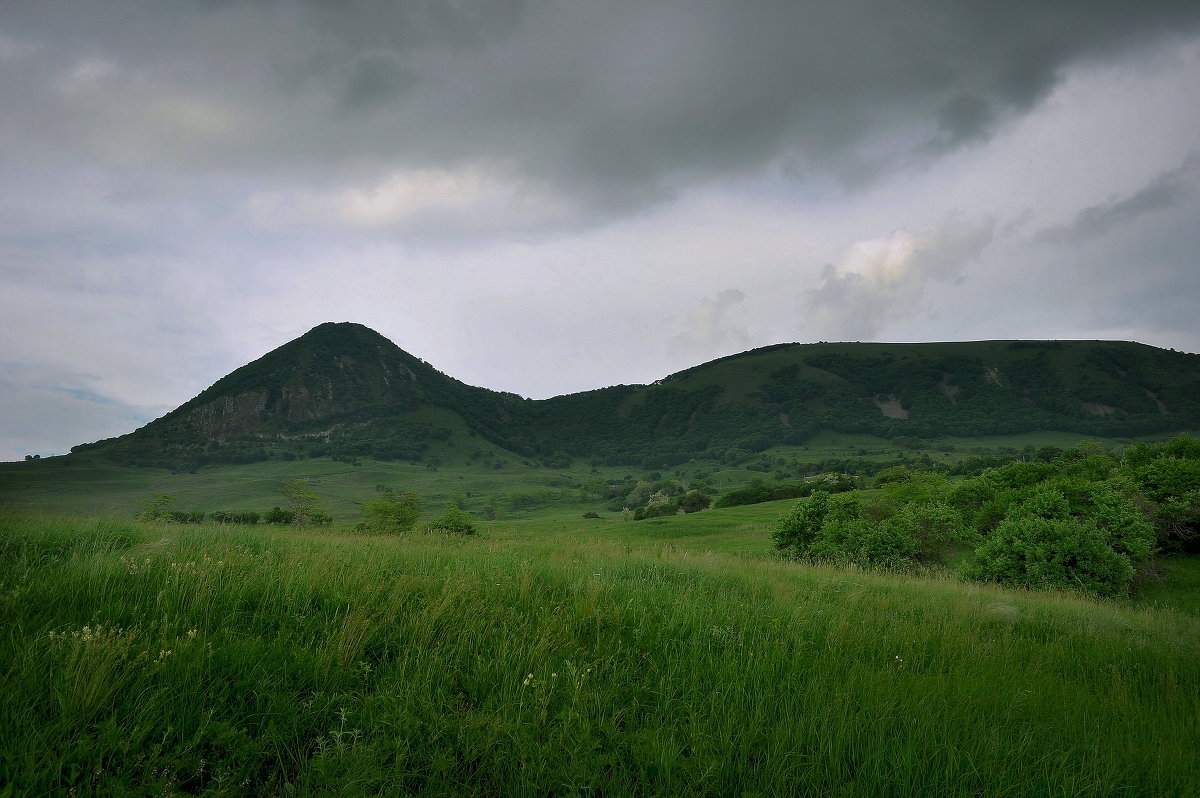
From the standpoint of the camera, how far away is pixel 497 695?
383 centimetres

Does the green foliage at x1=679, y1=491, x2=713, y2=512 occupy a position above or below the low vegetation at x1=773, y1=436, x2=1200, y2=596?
below

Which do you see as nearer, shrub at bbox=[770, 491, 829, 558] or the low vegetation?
the low vegetation

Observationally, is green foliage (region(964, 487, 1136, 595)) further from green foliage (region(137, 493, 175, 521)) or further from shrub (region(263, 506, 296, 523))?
shrub (region(263, 506, 296, 523))

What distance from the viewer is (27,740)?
102 inches

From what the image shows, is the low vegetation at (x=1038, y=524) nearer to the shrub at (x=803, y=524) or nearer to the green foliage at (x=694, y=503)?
the shrub at (x=803, y=524)

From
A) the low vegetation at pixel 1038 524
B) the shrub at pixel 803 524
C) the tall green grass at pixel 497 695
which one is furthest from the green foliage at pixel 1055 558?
the tall green grass at pixel 497 695

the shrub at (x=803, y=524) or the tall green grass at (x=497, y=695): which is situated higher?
the tall green grass at (x=497, y=695)

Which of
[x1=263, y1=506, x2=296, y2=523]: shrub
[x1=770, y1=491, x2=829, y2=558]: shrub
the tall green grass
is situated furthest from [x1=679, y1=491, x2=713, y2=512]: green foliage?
the tall green grass

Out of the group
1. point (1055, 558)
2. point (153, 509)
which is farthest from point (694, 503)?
point (153, 509)

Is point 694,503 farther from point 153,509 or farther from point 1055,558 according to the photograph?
point 153,509

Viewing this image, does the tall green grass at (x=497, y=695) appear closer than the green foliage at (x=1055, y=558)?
Yes

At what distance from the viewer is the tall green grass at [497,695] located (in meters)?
2.98

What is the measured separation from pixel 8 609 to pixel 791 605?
7602mm

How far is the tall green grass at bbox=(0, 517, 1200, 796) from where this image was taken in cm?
298
